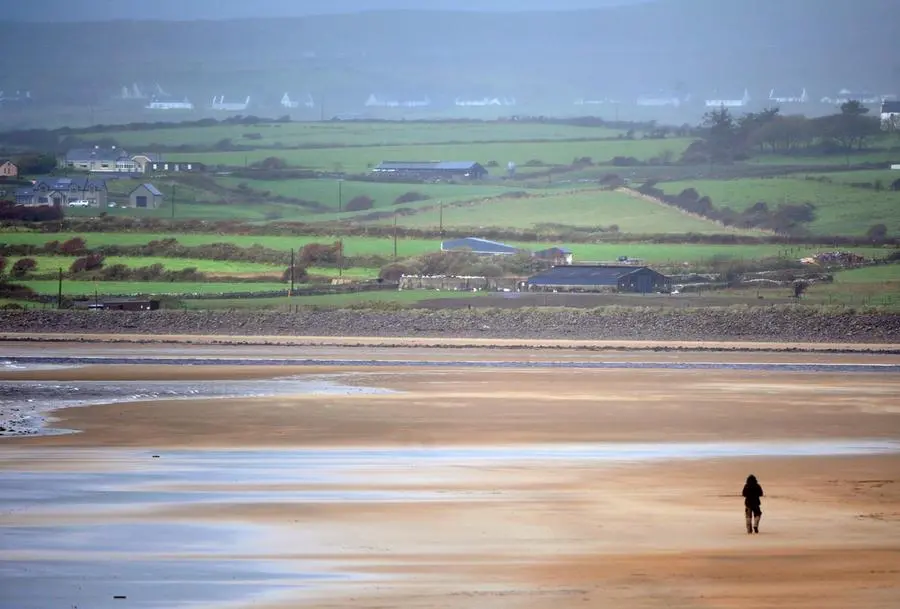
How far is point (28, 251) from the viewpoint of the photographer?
62.4 m

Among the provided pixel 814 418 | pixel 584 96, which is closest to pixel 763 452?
pixel 814 418

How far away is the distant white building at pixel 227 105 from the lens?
13545 cm

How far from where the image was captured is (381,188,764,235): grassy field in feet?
243

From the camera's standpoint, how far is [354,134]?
361 feet

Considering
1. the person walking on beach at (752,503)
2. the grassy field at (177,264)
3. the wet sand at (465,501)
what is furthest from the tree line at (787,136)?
the person walking on beach at (752,503)

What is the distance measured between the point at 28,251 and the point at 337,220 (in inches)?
717

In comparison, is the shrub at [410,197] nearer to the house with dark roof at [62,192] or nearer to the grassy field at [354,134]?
the house with dark roof at [62,192]

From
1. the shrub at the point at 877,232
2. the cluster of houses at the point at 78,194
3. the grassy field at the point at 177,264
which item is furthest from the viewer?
the cluster of houses at the point at 78,194

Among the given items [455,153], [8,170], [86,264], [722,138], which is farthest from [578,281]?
[455,153]

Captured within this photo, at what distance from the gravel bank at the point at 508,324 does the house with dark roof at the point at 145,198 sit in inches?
1265

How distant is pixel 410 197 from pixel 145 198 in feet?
47.6

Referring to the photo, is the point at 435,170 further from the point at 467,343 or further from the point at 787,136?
the point at 467,343

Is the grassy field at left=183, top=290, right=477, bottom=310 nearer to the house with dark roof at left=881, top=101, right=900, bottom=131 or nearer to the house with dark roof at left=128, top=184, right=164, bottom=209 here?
the house with dark roof at left=128, top=184, right=164, bottom=209

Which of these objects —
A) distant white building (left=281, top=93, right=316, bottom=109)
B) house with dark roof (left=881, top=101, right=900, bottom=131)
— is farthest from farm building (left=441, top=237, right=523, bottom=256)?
distant white building (left=281, top=93, right=316, bottom=109)
